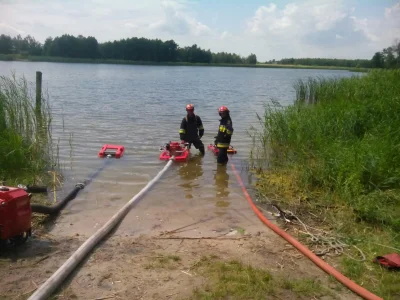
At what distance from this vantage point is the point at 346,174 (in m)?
6.33

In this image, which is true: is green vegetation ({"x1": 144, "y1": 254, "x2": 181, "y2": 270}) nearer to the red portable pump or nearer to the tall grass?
the red portable pump

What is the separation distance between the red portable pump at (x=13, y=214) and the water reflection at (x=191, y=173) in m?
3.13

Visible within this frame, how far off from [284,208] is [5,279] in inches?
154

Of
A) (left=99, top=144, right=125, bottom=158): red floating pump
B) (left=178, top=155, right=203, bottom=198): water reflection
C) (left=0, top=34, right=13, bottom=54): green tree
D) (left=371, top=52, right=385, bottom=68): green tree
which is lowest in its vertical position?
(left=178, top=155, right=203, bottom=198): water reflection

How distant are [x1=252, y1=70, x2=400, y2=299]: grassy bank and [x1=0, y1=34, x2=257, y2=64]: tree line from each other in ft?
229

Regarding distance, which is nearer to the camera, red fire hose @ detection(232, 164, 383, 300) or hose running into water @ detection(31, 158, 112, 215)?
red fire hose @ detection(232, 164, 383, 300)

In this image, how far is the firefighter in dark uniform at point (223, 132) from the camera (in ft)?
29.6

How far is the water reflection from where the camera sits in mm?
7656

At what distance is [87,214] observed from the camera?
5.89 m

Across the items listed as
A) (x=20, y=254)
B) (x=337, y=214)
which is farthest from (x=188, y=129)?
(x=20, y=254)

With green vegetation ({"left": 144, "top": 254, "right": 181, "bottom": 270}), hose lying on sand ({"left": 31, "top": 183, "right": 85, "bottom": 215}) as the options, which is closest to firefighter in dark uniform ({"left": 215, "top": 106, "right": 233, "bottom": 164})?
hose lying on sand ({"left": 31, "top": 183, "right": 85, "bottom": 215})

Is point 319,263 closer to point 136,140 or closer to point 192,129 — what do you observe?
point 192,129

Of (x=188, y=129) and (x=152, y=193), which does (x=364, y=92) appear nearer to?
(x=188, y=129)

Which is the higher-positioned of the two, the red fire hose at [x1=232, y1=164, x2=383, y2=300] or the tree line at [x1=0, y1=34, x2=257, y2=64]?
the tree line at [x1=0, y1=34, x2=257, y2=64]
